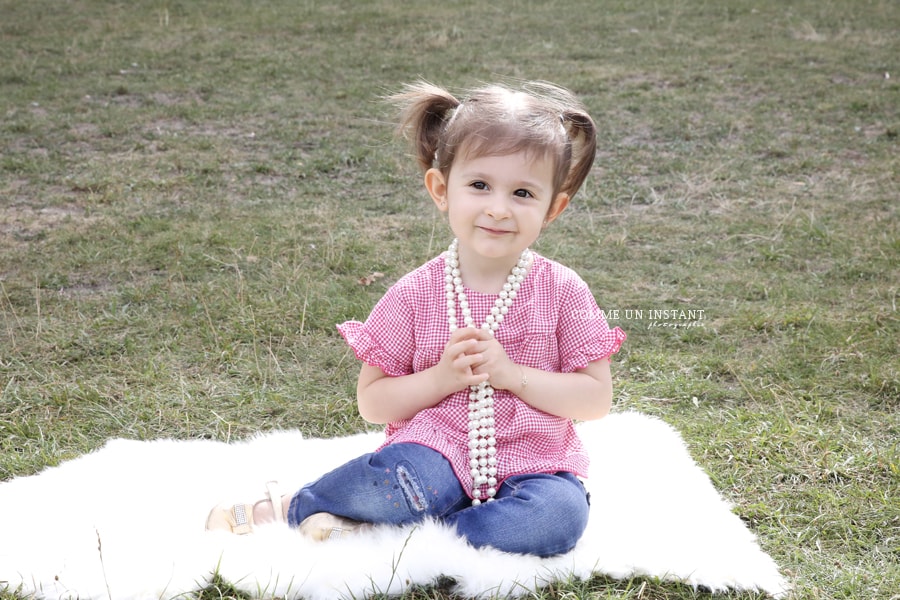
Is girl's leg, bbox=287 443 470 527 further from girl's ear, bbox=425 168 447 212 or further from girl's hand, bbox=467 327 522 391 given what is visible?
girl's ear, bbox=425 168 447 212

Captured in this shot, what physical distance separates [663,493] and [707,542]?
287mm

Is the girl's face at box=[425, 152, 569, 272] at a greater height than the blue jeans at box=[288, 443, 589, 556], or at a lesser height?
greater

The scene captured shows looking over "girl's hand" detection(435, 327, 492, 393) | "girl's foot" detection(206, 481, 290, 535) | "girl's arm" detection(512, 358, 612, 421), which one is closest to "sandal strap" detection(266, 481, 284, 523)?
"girl's foot" detection(206, 481, 290, 535)

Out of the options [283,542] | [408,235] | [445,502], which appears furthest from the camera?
[408,235]

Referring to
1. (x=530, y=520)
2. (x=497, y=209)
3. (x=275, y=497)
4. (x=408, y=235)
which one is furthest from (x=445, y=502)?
(x=408, y=235)

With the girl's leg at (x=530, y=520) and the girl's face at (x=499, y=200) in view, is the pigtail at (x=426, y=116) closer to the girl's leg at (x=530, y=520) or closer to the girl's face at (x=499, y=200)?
the girl's face at (x=499, y=200)

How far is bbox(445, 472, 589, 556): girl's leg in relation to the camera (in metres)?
2.10

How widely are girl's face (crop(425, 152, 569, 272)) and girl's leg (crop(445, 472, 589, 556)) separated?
59cm

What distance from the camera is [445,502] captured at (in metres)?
2.20

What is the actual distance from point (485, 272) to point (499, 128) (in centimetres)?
39

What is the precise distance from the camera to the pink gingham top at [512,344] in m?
Answer: 2.29

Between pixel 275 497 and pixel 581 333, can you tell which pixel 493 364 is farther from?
pixel 275 497

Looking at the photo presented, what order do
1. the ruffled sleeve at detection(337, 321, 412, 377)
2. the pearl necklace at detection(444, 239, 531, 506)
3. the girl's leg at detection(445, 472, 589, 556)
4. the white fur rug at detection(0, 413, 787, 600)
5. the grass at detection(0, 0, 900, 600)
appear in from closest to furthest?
the white fur rug at detection(0, 413, 787, 600) < the girl's leg at detection(445, 472, 589, 556) < the pearl necklace at detection(444, 239, 531, 506) < the ruffled sleeve at detection(337, 321, 412, 377) < the grass at detection(0, 0, 900, 600)

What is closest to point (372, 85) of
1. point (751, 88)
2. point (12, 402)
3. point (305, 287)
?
point (751, 88)
